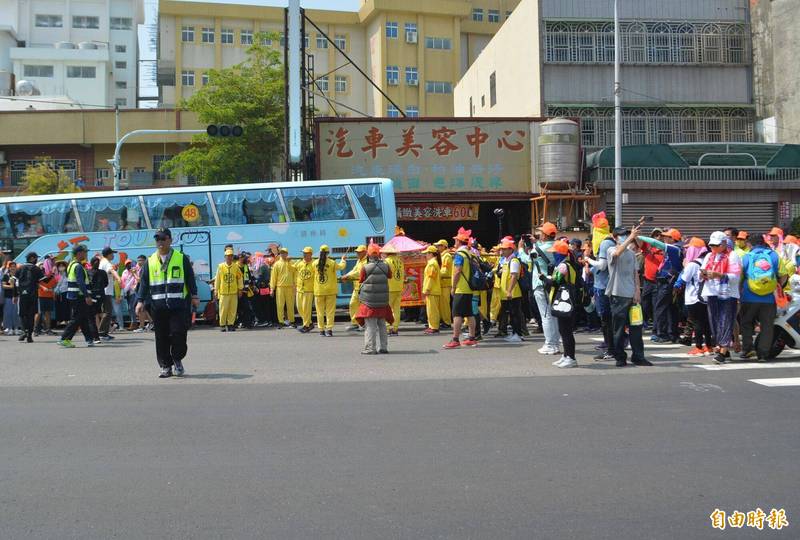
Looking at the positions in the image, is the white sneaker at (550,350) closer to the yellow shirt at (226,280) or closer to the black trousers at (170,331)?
the black trousers at (170,331)

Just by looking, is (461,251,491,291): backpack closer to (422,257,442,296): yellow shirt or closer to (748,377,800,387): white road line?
(422,257,442,296): yellow shirt

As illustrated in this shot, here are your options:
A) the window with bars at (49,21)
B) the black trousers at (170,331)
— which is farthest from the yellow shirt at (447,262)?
the window with bars at (49,21)

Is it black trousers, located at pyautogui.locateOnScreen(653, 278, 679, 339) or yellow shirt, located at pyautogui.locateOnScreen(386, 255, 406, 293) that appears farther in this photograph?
yellow shirt, located at pyautogui.locateOnScreen(386, 255, 406, 293)

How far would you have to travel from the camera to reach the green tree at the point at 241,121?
3825cm

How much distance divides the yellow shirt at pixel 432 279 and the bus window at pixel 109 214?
8.87 m

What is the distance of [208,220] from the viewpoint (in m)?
20.3

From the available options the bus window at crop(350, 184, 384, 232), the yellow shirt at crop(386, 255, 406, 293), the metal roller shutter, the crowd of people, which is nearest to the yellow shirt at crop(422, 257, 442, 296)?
the crowd of people

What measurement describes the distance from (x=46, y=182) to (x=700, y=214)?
103 feet

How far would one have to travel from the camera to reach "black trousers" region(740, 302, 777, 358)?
10992 mm

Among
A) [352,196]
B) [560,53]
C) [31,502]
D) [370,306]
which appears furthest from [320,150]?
[31,502]

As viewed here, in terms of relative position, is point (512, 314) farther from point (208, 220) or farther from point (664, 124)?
point (664, 124)

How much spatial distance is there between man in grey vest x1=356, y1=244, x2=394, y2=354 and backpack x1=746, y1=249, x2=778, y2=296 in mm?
5467

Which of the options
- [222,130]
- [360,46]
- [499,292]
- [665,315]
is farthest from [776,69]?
[360,46]

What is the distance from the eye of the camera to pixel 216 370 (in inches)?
436
